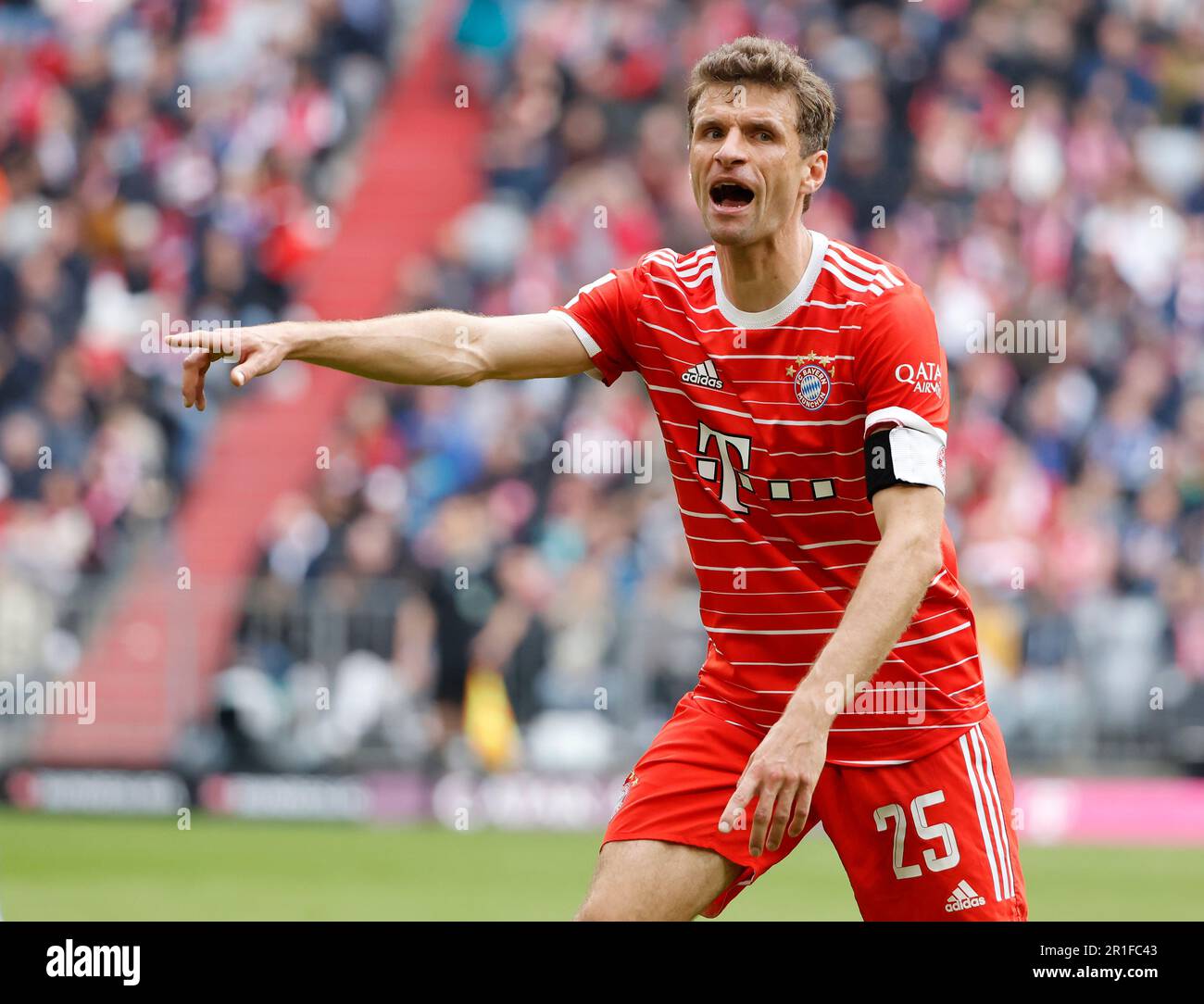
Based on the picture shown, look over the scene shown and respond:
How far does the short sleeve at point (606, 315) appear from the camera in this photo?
6.00 metres

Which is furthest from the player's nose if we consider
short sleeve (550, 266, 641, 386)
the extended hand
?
the extended hand

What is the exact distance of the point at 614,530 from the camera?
49.8 feet

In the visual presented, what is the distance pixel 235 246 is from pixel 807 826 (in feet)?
43.1

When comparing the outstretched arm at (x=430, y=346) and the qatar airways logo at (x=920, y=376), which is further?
the outstretched arm at (x=430, y=346)

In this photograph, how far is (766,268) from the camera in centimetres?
564

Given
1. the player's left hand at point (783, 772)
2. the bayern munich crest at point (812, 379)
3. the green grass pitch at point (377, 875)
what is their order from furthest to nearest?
the green grass pitch at point (377, 875) → the bayern munich crest at point (812, 379) → the player's left hand at point (783, 772)

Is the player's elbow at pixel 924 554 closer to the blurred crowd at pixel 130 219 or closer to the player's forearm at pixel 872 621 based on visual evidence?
the player's forearm at pixel 872 621

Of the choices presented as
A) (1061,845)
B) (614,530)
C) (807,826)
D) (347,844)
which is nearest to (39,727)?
(347,844)

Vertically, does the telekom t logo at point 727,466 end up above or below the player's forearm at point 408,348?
below

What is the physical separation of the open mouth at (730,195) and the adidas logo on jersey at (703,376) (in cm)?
49

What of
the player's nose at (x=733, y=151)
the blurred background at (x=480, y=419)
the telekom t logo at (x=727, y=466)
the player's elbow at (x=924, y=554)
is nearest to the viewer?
the player's elbow at (x=924, y=554)

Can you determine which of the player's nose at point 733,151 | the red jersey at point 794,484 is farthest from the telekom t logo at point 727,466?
the player's nose at point 733,151

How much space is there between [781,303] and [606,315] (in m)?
0.61
